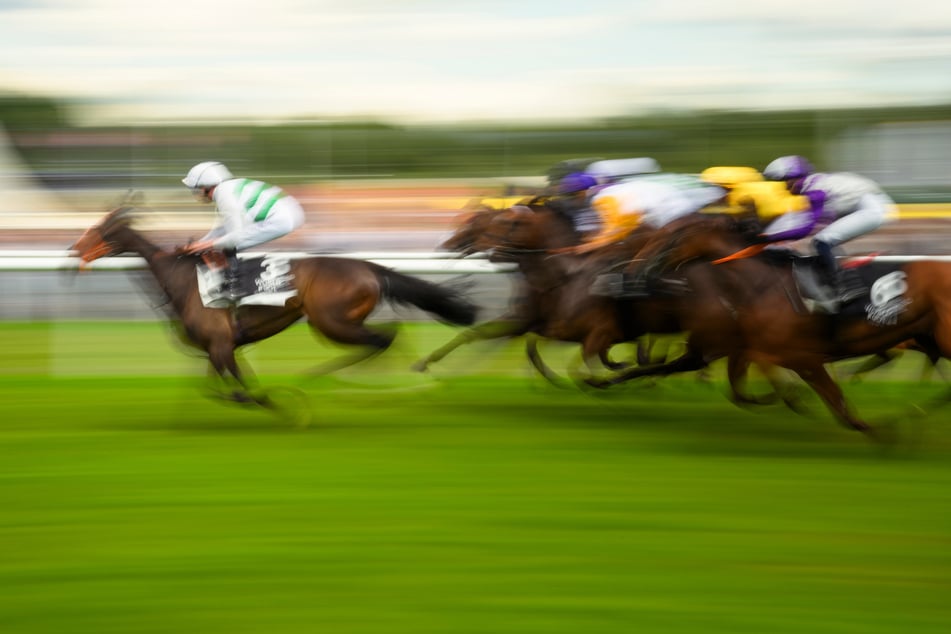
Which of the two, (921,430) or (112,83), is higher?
(112,83)

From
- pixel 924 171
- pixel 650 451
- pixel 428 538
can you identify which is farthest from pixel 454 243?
pixel 924 171

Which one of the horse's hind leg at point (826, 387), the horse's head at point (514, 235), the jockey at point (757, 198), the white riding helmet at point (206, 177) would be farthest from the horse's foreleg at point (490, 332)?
the horse's hind leg at point (826, 387)

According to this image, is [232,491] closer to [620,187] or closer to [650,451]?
[650,451]

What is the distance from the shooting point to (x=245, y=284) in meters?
5.77

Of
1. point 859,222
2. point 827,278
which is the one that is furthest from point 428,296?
point 859,222

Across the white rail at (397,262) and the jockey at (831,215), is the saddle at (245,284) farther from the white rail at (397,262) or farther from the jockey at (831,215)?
the white rail at (397,262)

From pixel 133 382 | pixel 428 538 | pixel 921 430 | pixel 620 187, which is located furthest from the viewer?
pixel 133 382

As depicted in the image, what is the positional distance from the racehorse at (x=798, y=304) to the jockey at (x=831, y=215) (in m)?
0.09

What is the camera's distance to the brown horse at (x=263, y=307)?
5.77m

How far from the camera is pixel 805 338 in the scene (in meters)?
5.09

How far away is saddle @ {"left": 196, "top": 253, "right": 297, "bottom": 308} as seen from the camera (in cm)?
576

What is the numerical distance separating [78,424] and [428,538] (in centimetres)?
282

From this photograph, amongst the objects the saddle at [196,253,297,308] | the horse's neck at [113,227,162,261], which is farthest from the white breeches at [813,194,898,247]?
the horse's neck at [113,227,162,261]

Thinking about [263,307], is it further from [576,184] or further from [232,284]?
[576,184]
